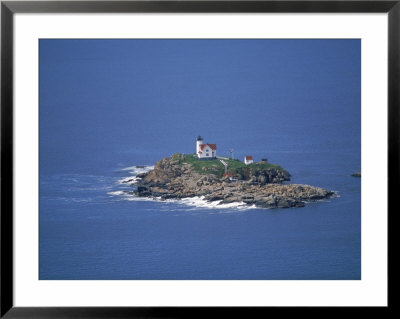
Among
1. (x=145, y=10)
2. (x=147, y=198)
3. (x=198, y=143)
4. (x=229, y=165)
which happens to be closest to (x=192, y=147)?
(x=198, y=143)

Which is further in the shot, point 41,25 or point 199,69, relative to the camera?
point 199,69

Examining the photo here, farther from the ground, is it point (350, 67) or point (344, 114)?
point (350, 67)

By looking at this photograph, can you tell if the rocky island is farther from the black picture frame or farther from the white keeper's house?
the black picture frame

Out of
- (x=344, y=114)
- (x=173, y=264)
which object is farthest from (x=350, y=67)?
(x=173, y=264)

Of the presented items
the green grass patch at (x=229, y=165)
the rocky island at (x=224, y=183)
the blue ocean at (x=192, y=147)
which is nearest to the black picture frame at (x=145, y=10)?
the blue ocean at (x=192, y=147)

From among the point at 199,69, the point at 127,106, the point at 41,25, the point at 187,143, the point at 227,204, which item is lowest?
the point at 227,204

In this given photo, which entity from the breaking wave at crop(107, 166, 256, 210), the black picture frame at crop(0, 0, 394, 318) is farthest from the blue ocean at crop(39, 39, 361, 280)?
the black picture frame at crop(0, 0, 394, 318)

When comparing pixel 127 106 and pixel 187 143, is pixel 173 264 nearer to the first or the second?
pixel 187 143
